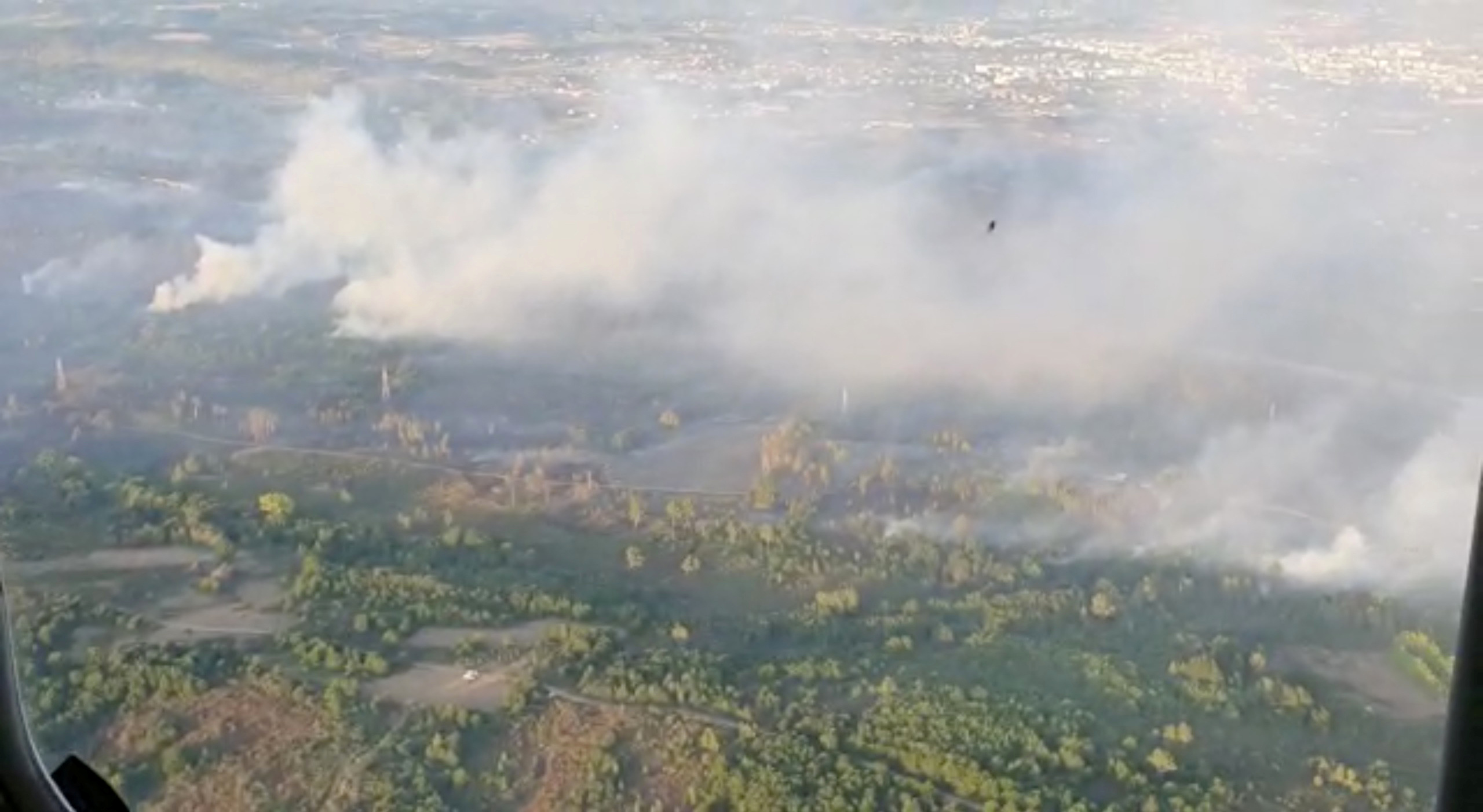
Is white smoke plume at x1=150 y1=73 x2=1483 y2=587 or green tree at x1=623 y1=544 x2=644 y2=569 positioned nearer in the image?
white smoke plume at x1=150 y1=73 x2=1483 y2=587

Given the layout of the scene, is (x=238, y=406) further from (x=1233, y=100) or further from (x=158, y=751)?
(x=1233, y=100)

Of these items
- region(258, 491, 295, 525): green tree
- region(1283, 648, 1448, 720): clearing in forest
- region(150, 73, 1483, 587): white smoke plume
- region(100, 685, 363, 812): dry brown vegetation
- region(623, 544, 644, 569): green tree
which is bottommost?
region(100, 685, 363, 812): dry brown vegetation

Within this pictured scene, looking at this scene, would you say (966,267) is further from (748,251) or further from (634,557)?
(634,557)

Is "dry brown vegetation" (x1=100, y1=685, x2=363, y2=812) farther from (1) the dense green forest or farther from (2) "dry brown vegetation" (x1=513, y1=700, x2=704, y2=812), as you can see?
(2) "dry brown vegetation" (x1=513, y1=700, x2=704, y2=812)

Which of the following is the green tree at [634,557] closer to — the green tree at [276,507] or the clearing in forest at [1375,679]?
the green tree at [276,507]

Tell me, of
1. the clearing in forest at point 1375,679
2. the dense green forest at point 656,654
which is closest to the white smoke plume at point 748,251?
the dense green forest at point 656,654

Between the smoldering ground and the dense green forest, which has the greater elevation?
the smoldering ground

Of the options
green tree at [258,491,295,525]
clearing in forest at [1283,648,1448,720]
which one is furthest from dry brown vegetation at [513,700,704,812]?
clearing in forest at [1283,648,1448,720]

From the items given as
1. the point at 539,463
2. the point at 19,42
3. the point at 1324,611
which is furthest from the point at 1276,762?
the point at 19,42
